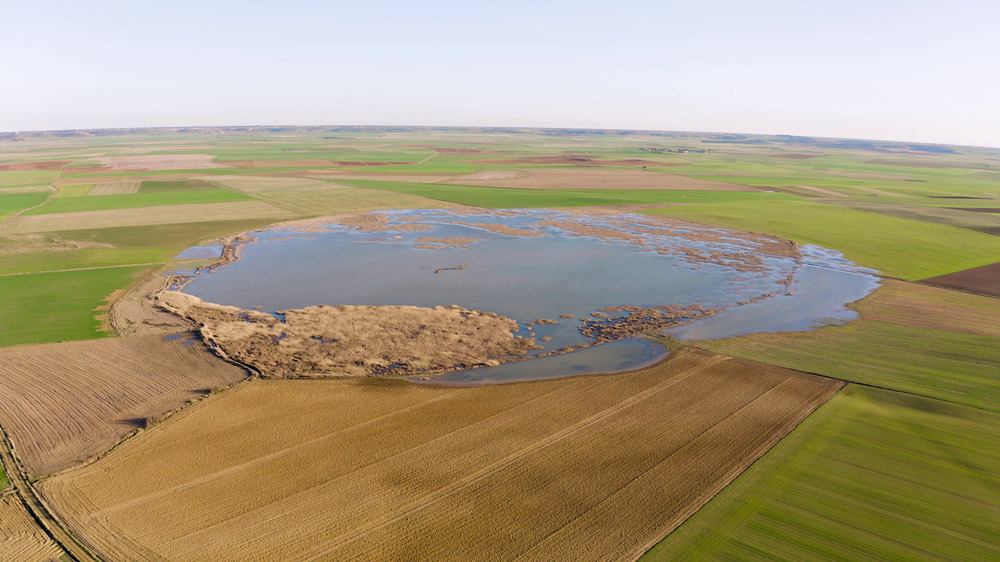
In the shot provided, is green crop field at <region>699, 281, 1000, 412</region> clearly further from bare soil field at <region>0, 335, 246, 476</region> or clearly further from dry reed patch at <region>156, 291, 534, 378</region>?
bare soil field at <region>0, 335, 246, 476</region>

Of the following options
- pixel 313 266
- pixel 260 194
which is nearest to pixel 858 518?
pixel 313 266

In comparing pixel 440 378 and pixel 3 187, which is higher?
pixel 3 187

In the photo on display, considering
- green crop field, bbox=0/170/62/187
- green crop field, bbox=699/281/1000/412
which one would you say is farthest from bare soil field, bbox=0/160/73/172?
green crop field, bbox=699/281/1000/412

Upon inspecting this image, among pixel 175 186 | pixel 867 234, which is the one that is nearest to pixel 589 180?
pixel 867 234

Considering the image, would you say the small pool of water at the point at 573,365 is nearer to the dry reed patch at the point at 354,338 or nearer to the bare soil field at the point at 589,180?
the dry reed patch at the point at 354,338

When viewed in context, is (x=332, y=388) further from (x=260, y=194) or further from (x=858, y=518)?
(x=260, y=194)

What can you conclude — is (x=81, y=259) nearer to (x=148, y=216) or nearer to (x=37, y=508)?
(x=148, y=216)

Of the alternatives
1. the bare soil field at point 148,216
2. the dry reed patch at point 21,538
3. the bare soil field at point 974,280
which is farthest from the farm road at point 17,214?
the bare soil field at point 974,280
